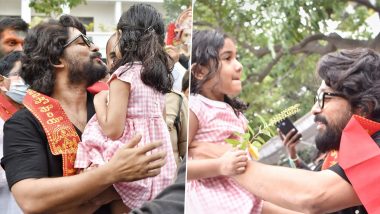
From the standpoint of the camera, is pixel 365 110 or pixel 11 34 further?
pixel 11 34

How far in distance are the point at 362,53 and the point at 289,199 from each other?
11.9 inches

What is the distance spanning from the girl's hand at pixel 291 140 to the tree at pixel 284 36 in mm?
40

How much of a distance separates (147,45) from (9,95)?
0.58 m

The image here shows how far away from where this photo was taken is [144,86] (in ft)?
5.76

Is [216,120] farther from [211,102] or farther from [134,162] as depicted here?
[134,162]

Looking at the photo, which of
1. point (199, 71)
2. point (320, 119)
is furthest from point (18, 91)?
point (320, 119)

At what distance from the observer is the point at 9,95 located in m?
2.12

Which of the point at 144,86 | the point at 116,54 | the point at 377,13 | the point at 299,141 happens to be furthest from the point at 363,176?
the point at 116,54

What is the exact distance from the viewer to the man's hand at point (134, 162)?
1735mm

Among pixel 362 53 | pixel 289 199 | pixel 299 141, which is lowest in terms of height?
pixel 289 199

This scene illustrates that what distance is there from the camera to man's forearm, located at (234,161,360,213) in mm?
1272

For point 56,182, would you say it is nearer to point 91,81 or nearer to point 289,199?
point 91,81

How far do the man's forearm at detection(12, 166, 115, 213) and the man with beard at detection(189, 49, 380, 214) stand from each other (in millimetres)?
552

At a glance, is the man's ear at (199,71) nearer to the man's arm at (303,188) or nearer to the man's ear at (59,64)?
the man's arm at (303,188)
